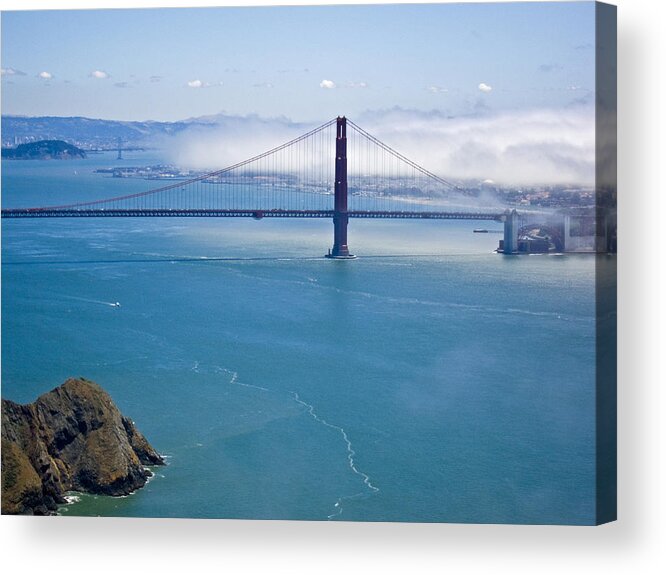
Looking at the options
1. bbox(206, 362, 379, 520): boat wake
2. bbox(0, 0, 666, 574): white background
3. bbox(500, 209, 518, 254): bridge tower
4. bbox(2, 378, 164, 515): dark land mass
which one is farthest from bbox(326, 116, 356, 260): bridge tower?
bbox(0, 0, 666, 574): white background

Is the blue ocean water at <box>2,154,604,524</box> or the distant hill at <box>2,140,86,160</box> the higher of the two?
the distant hill at <box>2,140,86,160</box>

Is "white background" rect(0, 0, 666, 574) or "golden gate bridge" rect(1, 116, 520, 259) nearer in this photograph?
"white background" rect(0, 0, 666, 574)

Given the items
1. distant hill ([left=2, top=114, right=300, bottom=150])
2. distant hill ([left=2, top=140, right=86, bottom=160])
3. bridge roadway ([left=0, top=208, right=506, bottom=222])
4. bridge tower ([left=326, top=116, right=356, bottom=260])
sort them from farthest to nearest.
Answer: bridge tower ([left=326, top=116, right=356, bottom=260]), bridge roadway ([left=0, top=208, right=506, bottom=222]), distant hill ([left=2, top=114, right=300, bottom=150]), distant hill ([left=2, top=140, right=86, bottom=160])

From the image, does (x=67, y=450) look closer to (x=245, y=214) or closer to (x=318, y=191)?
(x=245, y=214)

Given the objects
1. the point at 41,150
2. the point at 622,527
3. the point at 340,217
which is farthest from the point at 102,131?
the point at 622,527

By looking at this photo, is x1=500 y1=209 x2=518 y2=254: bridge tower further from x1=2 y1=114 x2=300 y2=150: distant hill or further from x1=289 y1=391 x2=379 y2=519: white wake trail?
x1=289 y1=391 x2=379 y2=519: white wake trail

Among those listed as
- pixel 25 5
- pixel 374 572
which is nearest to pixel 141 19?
pixel 25 5

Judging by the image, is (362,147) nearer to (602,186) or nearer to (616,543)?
(602,186)

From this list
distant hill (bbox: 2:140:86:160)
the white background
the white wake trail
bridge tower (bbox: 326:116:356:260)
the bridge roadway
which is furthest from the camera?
bridge tower (bbox: 326:116:356:260)
